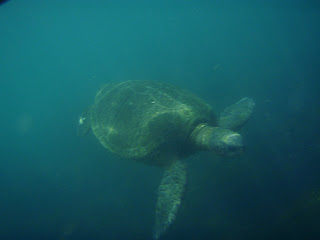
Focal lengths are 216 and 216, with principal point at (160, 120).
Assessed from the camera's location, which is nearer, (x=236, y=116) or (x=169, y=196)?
(x=169, y=196)

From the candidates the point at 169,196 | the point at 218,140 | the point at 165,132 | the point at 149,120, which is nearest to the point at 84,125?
the point at 149,120

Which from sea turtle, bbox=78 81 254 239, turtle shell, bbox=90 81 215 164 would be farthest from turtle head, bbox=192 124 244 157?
turtle shell, bbox=90 81 215 164

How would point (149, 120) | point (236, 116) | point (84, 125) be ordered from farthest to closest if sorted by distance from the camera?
point (84, 125) → point (236, 116) → point (149, 120)

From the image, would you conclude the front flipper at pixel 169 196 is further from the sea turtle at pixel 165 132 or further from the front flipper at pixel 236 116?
the front flipper at pixel 236 116

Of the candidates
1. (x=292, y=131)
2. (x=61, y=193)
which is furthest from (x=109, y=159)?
(x=292, y=131)

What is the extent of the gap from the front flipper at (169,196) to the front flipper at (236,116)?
2.69 meters

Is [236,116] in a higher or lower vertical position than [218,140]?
lower

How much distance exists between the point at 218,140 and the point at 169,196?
2323 mm

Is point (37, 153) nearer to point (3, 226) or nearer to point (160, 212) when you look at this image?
point (3, 226)

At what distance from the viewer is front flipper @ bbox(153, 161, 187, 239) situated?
20.4 feet

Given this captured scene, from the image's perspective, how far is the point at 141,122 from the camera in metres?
7.41

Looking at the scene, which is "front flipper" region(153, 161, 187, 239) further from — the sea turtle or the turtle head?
the turtle head

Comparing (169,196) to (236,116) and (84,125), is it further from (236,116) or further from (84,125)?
(84,125)

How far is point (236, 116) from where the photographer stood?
Result: 898 centimetres
